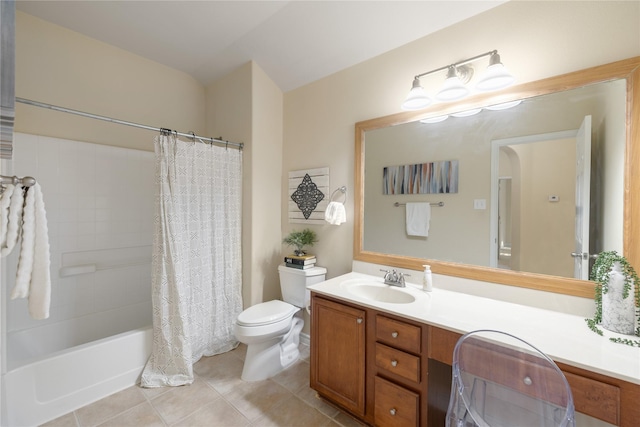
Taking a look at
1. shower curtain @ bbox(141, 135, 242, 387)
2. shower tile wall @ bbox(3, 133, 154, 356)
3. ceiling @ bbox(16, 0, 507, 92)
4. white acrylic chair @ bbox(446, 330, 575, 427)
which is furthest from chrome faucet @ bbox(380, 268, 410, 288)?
shower tile wall @ bbox(3, 133, 154, 356)

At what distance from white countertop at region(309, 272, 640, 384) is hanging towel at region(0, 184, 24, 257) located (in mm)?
1372

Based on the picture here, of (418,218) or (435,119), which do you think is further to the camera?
(418,218)

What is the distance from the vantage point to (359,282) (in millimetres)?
1895

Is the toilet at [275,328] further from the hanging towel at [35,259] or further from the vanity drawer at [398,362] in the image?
the hanging towel at [35,259]

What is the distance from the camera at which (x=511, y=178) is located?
5.01ft

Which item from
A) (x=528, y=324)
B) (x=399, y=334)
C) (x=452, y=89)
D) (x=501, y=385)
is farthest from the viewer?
(x=452, y=89)

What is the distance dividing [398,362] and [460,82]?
1.65 meters

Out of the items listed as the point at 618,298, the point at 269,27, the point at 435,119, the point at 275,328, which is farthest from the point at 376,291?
the point at 269,27

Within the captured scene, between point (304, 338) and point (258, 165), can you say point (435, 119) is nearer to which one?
point (258, 165)

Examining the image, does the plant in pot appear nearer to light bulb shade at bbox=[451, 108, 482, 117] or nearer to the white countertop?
the white countertop

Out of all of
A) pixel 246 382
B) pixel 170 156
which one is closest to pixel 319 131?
pixel 170 156

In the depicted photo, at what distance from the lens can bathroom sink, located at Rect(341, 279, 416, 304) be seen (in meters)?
1.73

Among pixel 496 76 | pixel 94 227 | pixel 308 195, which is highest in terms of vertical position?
pixel 496 76

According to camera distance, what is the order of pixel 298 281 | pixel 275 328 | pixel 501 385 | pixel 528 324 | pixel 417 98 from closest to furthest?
pixel 501 385 < pixel 528 324 < pixel 417 98 < pixel 275 328 < pixel 298 281
